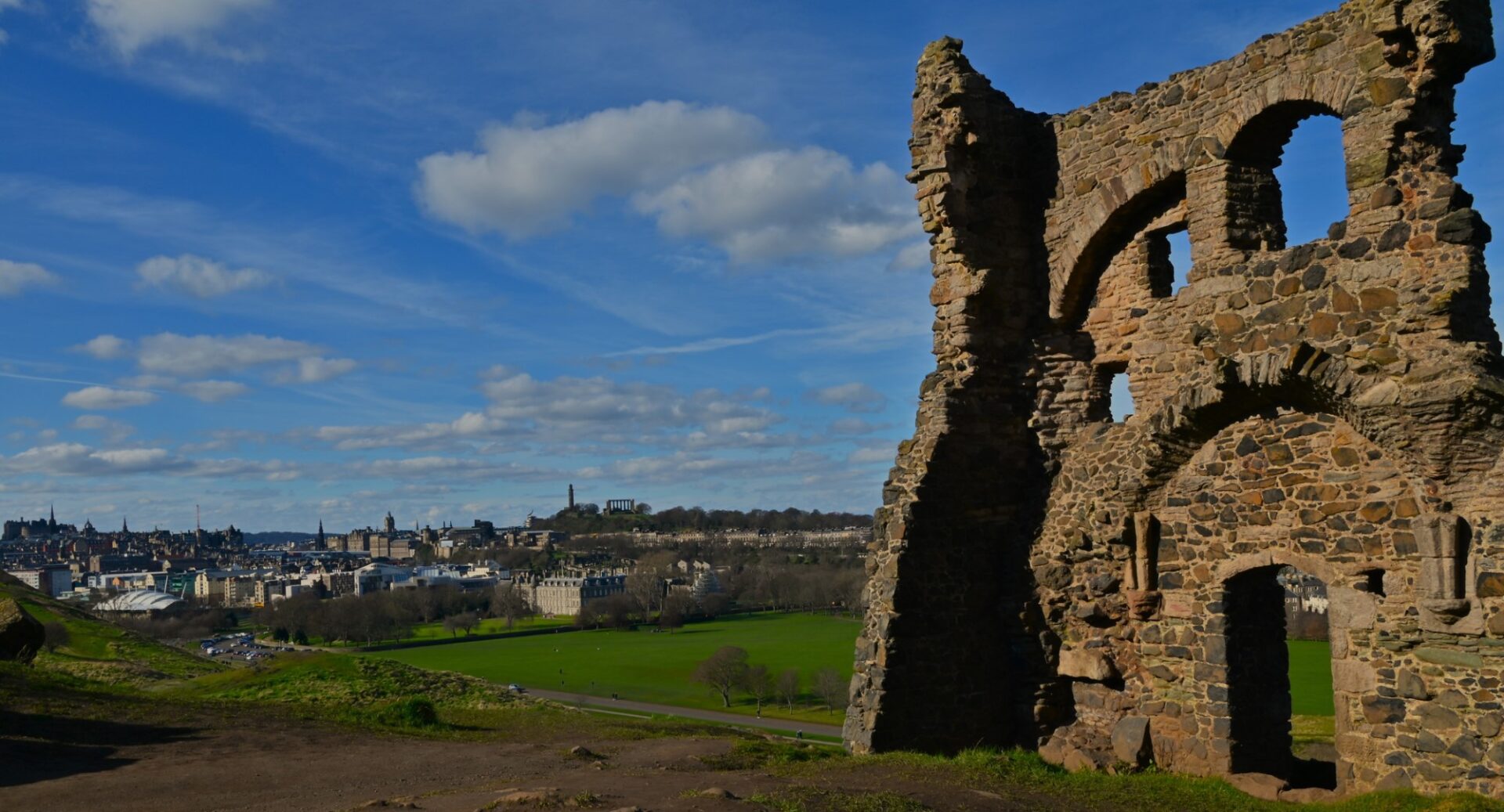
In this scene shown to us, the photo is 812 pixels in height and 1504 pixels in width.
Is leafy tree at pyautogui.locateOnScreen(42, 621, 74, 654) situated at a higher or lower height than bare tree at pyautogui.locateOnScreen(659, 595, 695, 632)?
higher

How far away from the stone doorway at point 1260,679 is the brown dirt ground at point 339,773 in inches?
96.2

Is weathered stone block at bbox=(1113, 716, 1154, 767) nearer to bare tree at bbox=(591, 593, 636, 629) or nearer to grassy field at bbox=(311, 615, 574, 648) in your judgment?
grassy field at bbox=(311, 615, 574, 648)

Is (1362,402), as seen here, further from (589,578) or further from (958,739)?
(589,578)

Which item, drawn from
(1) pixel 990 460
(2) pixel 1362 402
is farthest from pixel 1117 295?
(2) pixel 1362 402

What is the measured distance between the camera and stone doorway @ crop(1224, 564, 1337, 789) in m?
10.2

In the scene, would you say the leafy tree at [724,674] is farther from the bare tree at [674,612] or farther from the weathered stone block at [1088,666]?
the weathered stone block at [1088,666]

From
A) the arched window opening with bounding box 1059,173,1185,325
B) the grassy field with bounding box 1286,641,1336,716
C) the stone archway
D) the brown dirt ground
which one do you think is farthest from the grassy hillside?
the grassy field with bounding box 1286,641,1336,716

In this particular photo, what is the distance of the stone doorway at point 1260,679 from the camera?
10.2 m

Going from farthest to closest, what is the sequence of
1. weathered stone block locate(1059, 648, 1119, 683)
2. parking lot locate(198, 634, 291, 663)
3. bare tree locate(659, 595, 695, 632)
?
bare tree locate(659, 595, 695, 632)
parking lot locate(198, 634, 291, 663)
weathered stone block locate(1059, 648, 1119, 683)

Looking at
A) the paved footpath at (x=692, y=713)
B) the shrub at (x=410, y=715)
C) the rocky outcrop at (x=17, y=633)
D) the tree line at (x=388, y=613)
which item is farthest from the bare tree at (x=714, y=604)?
the shrub at (x=410, y=715)

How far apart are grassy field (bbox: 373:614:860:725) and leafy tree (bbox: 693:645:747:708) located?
27.8 inches

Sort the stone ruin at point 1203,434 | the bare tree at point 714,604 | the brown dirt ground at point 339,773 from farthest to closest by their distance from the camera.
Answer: the bare tree at point 714,604 → the stone ruin at point 1203,434 → the brown dirt ground at point 339,773

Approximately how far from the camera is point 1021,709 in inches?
472

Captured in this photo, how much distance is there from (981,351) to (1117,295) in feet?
4.92
